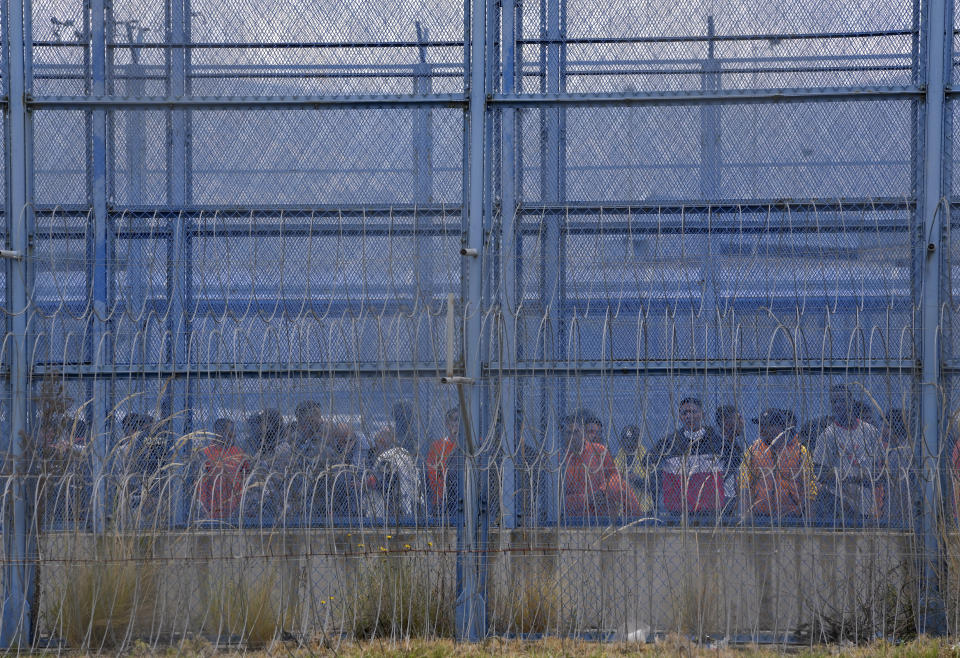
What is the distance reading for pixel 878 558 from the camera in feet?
15.4

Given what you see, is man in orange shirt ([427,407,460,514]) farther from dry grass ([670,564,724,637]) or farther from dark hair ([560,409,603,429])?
dry grass ([670,564,724,637])

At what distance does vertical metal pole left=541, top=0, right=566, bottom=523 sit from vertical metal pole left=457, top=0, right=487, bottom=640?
0.34 metres

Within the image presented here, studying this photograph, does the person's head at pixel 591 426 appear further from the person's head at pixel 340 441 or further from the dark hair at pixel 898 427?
the dark hair at pixel 898 427

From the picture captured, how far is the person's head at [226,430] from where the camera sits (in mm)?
4922

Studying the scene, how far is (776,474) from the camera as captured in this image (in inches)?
185

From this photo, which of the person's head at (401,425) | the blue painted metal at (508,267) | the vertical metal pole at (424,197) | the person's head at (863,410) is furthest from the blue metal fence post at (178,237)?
the person's head at (863,410)

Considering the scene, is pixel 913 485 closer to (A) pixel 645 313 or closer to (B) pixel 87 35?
(A) pixel 645 313

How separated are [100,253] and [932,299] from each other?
387 cm

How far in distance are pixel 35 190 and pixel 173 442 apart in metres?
1.37

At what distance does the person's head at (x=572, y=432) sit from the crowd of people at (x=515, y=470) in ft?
0.03

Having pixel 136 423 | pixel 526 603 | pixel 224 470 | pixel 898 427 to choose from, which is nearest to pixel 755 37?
pixel 898 427

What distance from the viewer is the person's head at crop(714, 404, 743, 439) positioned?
4930 millimetres

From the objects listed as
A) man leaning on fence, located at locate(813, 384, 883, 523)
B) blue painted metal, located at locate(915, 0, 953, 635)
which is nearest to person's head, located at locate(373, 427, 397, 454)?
man leaning on fence, located at locate(813, 384, 883, 523)

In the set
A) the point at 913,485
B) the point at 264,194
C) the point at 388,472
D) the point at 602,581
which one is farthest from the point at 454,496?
the point at 913,485
